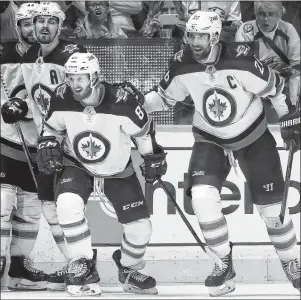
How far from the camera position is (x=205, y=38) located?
4.71 metres

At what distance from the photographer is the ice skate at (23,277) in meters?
5.12

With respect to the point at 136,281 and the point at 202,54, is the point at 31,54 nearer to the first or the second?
the point at 202,54

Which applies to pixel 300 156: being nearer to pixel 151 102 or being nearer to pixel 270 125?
pixel 270 125

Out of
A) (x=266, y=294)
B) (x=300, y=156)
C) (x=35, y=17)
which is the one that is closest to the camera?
(x=266, y=294)

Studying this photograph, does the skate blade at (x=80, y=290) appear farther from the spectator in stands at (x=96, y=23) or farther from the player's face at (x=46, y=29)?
the spectator in stands at (x=96, y=23)

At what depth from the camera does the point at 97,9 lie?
230 inches

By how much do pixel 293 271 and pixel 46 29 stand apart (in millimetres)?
1504

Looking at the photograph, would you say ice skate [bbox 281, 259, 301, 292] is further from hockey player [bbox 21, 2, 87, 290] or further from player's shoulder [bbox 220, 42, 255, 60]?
hockey player [bbox 21, 2, 87, 290]

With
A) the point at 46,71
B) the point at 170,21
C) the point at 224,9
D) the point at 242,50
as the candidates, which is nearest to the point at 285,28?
the point at 224,9

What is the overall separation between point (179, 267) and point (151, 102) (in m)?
1.13

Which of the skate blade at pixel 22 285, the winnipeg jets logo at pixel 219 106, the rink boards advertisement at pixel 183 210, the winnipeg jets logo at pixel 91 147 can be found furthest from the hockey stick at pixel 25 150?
the winnipeg jets logo at pixel 219 106

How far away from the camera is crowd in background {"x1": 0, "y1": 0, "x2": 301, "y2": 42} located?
5.73m

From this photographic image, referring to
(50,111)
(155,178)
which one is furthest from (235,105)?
(50,111)

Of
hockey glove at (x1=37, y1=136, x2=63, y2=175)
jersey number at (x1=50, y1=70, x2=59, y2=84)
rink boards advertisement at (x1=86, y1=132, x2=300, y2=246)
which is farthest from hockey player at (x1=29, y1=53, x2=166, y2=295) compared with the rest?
rink boards advertisement at (x1=86, y1=132, x2=300, y2=246)
